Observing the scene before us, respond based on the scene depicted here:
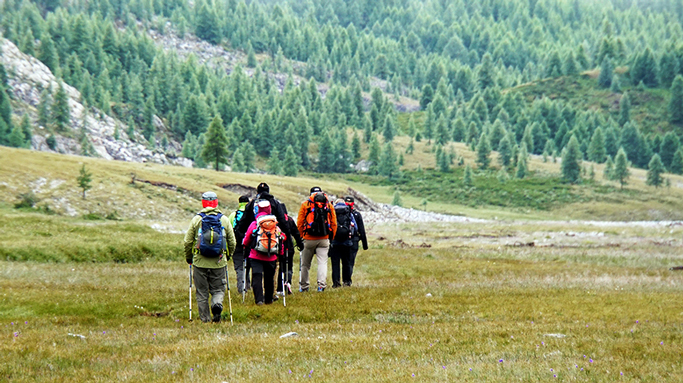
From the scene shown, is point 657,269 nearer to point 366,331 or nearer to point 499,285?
point 499,285

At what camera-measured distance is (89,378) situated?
8.65 meters

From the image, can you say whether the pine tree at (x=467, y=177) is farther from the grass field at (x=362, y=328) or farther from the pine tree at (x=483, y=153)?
the grass field at (x=362, y=328)

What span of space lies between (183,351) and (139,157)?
146 m

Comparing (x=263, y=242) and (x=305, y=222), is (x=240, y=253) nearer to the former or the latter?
(x=305, y=222)

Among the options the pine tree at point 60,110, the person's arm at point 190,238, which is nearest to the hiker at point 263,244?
the person's arm at point 190,238

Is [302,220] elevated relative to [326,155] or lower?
lower

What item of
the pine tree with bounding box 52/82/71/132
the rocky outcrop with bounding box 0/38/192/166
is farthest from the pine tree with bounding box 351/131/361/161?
the pine tree with bounding box 52/82/71/132

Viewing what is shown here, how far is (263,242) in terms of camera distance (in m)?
15.4

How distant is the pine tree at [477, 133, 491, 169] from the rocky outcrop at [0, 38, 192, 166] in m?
79.3

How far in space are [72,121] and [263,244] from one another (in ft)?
484

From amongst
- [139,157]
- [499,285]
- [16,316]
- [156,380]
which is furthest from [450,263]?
[139,157]

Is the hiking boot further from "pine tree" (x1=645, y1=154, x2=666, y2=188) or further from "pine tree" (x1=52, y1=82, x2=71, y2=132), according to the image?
"pine tree" (x1=645, y1=154, x2=666, y2=188)

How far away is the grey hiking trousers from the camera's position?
47.0 ft

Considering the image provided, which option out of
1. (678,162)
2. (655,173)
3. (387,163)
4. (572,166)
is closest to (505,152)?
(572,166)
